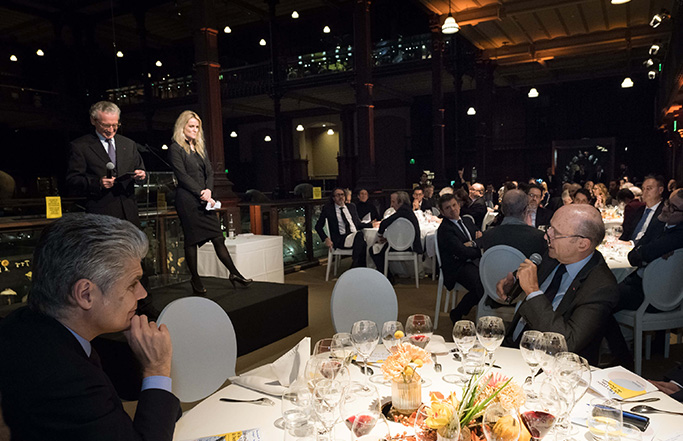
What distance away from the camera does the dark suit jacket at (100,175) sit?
319cm

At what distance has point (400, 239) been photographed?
6020mm

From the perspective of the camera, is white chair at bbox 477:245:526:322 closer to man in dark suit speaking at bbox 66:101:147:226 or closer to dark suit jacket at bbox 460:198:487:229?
man in dark suit speaking at bbox 66:101:147:226

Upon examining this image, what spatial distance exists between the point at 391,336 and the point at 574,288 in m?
1.01

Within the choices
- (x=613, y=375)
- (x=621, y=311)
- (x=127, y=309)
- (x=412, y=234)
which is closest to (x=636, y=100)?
(x=412, y=234)

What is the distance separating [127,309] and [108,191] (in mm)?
2351

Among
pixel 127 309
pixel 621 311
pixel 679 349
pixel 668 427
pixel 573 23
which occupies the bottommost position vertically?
pixel 679 349

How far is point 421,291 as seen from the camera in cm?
605

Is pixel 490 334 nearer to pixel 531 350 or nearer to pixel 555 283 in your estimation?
pixel 531 350

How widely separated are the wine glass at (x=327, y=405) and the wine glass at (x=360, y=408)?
26 millimetres

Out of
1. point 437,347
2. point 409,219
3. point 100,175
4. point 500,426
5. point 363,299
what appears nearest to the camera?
point 500,426

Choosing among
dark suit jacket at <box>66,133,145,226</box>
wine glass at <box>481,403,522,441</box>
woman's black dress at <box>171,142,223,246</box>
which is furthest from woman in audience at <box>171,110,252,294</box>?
wine glass at <box>481,403,522,441</box>

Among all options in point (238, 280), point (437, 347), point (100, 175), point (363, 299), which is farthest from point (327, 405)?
point (238, 280)

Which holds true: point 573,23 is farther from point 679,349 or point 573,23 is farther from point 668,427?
point 668,427

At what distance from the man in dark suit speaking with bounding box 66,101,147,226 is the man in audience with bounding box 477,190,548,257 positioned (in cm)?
281
